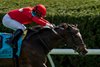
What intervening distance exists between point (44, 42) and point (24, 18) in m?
0.59

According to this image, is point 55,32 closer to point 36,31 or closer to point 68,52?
point 36,31

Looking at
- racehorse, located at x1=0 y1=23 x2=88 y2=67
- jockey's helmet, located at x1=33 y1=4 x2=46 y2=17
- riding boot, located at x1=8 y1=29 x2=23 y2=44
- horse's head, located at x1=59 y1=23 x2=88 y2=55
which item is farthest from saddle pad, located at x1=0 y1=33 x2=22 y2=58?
horse's head, located at x1=59 y1=23 x2=88 y2=55

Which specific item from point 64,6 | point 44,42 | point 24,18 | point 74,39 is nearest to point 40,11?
point 24,18

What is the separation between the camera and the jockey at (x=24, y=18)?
7445mm

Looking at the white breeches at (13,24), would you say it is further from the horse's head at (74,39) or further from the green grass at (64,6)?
the green grass at (64,6)

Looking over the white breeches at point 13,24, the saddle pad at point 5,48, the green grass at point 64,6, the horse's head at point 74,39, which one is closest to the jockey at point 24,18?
the white breeches at point 13,24

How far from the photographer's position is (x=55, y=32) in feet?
24.1

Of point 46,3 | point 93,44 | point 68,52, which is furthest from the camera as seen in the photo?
point 46,3

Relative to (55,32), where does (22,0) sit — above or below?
below

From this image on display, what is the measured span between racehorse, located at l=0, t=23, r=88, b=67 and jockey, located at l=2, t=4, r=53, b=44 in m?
0.15

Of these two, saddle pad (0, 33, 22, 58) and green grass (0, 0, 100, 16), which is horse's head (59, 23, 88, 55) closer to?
saddle pad (0, 33, 22, 58)

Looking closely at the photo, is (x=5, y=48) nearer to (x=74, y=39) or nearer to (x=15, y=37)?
(x=15, y=37)

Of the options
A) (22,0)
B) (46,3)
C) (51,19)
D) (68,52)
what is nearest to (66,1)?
(46,3)

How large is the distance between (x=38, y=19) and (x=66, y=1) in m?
4.71
